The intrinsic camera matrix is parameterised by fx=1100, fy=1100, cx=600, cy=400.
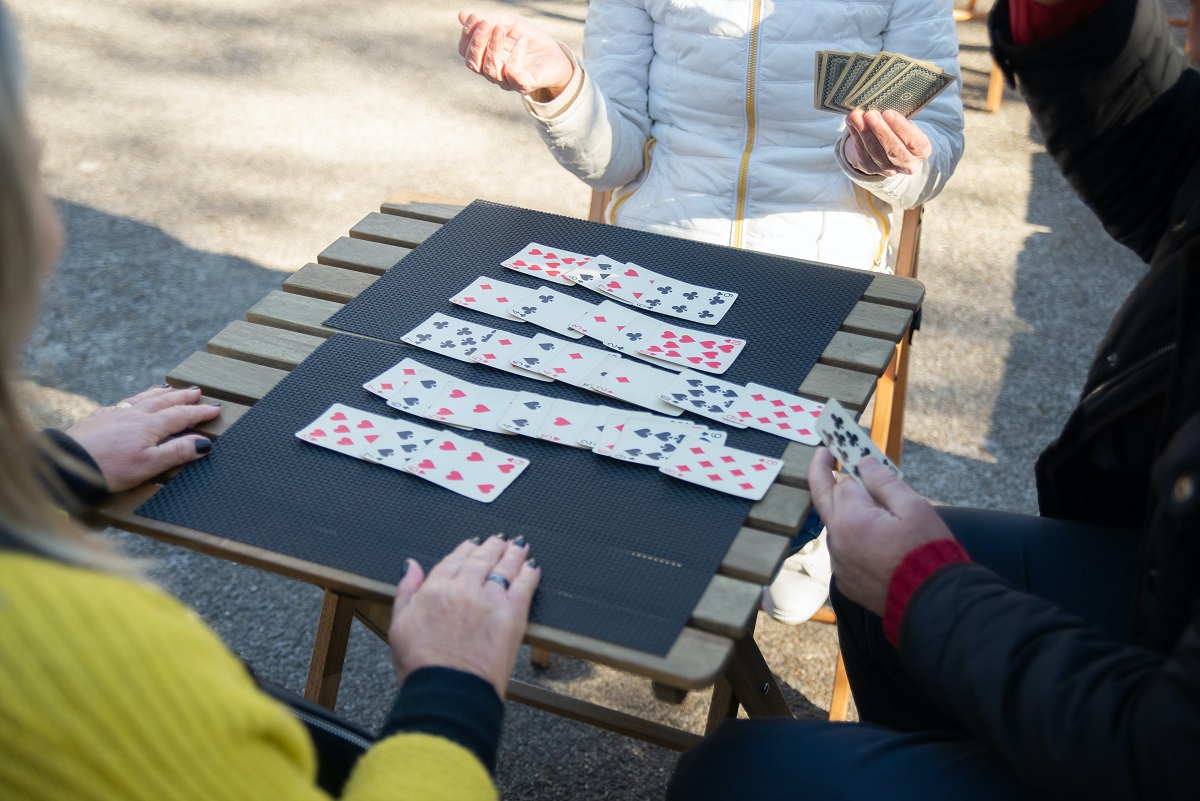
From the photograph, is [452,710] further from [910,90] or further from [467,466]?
[910,90]

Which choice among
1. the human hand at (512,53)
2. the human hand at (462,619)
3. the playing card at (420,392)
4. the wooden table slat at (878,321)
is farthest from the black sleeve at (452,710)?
the human hand at (512,53)

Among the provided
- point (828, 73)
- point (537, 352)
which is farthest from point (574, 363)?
point (828, 73)

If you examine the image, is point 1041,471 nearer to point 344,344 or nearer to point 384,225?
point 344,344

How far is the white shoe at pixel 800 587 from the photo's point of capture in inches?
91.2

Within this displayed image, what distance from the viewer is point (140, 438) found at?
4.58ft

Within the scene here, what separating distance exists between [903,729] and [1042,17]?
1068mm

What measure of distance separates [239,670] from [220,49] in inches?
193

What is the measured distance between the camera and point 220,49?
517cm

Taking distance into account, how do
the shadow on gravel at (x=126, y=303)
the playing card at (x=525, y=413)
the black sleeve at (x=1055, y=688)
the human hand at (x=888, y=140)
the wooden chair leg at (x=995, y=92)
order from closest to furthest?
the black sleeve at (x=1055, y=688) < the playing card at (x=525, y=413) < the human hand at (x=888, y=140) < the shadow on gravel at (x=126, y=303) < the wooden chair leg at (x=995, y=92)

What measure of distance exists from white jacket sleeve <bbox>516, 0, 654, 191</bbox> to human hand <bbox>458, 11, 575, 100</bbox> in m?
0.16

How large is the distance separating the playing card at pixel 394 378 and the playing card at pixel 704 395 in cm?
33

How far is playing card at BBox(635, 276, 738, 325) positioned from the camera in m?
1.77

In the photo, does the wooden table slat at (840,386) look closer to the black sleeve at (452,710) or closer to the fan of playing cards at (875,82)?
the fan of playing cards at (875,82)

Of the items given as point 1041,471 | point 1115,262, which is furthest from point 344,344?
point 1115,262
